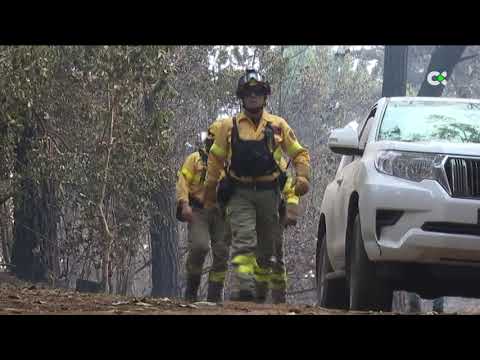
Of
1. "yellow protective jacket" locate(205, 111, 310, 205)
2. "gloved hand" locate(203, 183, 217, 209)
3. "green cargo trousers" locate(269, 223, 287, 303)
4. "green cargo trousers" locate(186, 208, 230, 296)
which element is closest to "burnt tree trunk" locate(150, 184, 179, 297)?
"green cargo trousers" locate(186, 208, 230, 296)

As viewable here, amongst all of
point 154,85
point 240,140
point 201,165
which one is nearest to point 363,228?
point 240,140

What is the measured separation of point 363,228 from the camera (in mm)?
9117

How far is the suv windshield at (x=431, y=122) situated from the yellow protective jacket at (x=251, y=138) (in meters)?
0.94

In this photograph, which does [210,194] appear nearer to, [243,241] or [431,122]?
[243,241]

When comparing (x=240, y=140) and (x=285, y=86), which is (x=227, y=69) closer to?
(x=285, y=86)

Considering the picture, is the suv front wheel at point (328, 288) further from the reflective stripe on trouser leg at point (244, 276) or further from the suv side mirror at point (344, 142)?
the suv side mirror at point (344, 142)

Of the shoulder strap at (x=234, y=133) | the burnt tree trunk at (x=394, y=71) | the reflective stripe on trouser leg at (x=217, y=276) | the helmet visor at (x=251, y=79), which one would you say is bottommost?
the reflective stripe on trouser leg at (x=217, y=276)

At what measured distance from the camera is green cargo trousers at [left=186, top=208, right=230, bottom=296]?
41.0 feet

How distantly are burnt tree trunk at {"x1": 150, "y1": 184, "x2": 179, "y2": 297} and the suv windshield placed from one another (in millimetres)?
14193

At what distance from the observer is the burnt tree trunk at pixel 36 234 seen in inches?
805

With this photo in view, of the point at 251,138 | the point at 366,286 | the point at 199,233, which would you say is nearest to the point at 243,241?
the point at 251,138

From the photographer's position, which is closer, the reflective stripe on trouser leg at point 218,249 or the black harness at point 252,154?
the black harness at point 252,154

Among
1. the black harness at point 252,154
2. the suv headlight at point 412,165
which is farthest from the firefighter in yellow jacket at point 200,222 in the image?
the suv headlight at point 412,165

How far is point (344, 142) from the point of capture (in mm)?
9812
